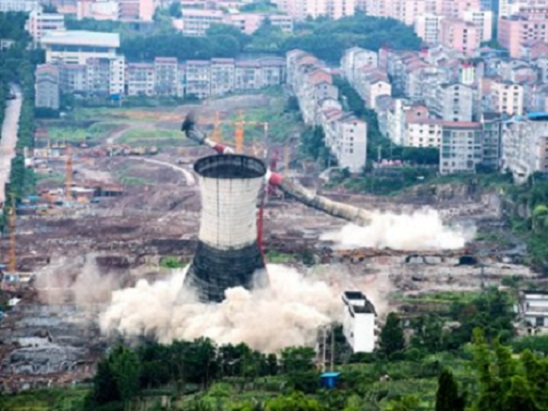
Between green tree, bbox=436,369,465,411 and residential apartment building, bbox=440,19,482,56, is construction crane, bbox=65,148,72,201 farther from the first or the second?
green tree, bbox=436,369,465,411

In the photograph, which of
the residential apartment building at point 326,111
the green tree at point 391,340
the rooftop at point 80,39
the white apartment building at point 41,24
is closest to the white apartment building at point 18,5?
the white apartment building at point 41,24

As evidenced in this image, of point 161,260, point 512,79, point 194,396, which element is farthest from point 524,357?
point 512,79

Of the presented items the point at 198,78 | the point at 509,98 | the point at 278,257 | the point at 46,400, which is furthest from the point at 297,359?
the point at 198,78

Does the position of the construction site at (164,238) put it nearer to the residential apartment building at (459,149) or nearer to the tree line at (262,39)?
the residential apartment building at (459,149)

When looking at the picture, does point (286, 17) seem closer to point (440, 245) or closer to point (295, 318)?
point (440, 245)

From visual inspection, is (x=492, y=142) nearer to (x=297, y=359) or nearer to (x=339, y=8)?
(x=297, y=359)

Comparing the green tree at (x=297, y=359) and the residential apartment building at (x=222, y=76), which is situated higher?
the residential apartment building at (x=222, y=76)
